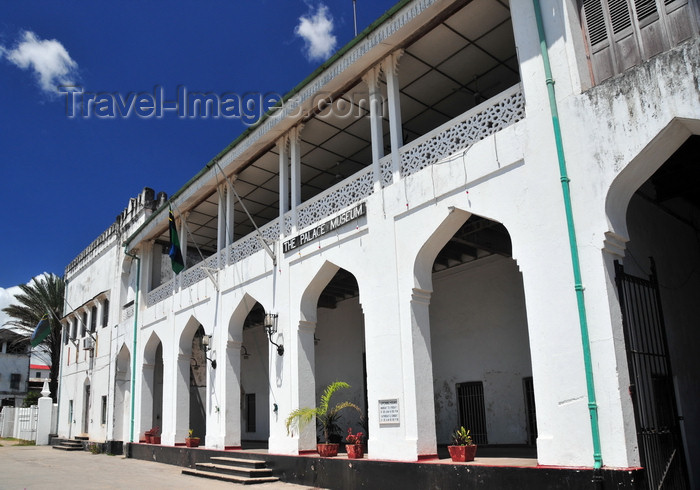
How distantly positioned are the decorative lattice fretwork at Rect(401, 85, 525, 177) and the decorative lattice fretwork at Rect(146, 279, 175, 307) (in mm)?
9976

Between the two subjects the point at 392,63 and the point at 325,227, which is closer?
the point at 392,63

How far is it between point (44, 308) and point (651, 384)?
31.2 meters

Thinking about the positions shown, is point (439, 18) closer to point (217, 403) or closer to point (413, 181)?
point (413, 181)

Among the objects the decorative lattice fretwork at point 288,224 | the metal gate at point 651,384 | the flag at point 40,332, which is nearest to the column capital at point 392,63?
the decorative lattice fretwork at point 288,224

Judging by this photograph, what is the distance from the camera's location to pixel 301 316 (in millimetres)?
11281

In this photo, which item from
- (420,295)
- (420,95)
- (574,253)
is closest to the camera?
(574,253)

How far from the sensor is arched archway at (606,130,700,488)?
6.66 meters

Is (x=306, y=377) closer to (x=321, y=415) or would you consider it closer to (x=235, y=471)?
(x=321, y=415)

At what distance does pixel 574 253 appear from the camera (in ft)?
22.4

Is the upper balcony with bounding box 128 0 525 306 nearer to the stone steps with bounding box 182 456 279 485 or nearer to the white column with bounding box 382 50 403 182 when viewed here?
the white column with bounding box 382 50 403 182

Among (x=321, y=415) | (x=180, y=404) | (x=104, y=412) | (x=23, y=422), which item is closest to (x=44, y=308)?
(x=23, y=422)

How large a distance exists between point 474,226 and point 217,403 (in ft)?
24.1

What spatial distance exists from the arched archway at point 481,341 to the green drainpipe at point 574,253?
3309 millimetres

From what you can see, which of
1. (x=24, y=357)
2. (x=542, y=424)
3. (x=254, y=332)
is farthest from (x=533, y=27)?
(x=24, y=357)
